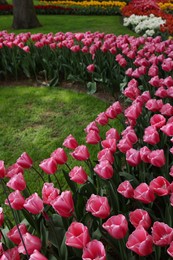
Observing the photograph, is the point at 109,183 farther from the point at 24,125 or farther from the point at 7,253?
the point at 24,125

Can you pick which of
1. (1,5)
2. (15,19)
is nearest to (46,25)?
(15,19)

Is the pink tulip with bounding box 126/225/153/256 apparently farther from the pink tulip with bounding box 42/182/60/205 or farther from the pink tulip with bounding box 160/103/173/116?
the pink tulip with bounding box 160/103/173/116

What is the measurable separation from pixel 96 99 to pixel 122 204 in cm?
316

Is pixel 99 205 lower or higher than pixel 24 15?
higher

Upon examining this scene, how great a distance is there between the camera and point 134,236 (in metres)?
1.49

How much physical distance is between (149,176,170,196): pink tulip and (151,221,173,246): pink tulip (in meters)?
0.30

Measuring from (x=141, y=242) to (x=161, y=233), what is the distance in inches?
4.5

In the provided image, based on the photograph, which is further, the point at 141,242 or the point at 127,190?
the point at 127,190

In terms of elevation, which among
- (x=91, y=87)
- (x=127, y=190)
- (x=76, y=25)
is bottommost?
(x=76, y=25)

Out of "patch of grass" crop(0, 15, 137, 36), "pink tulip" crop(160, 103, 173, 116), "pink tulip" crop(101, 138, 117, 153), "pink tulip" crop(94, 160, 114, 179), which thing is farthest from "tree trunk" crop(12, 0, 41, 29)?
"pink tulip" crop(94, 160, 114, 179)

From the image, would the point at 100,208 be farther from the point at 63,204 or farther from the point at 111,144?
the point at 111,144

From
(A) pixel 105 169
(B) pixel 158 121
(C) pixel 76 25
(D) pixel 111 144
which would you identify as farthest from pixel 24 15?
(A) pixel 105 169

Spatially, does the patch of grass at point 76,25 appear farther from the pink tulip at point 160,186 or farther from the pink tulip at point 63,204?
the pink tulip at point 63,204

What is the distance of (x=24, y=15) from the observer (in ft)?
39.7
